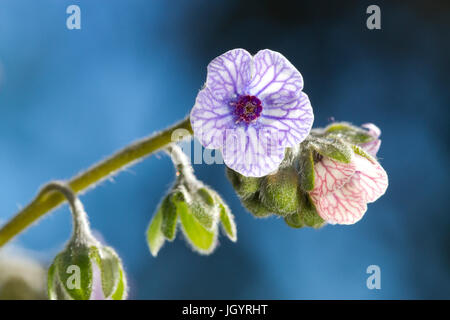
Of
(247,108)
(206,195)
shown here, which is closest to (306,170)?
(247,108)

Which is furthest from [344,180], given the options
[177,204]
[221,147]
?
[177,204]

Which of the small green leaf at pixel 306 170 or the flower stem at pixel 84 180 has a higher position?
the flower stem at pixel 84 180

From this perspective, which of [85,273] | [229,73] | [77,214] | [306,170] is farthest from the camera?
[77,214]

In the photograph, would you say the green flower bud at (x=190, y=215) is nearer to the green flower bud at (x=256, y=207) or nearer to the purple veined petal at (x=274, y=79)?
the green flower bud at (x=256, y=207)

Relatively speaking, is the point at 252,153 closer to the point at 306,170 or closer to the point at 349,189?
the point at 306,170

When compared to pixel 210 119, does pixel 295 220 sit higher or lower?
lower

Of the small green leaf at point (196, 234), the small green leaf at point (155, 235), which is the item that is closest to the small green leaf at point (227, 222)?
the small green leaf at point (196, 234)
